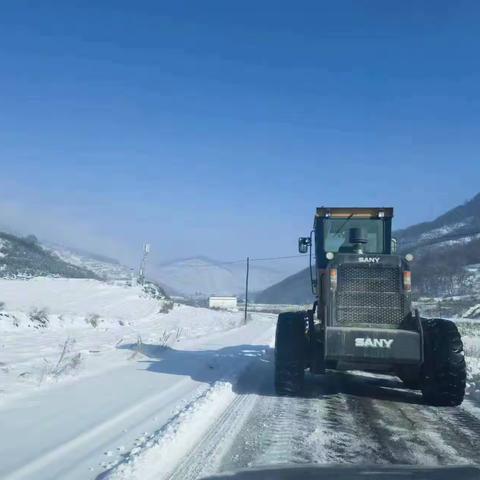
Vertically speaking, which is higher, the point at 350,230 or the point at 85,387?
the point at 350,230

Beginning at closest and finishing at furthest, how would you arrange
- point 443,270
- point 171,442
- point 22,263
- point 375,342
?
point 171,442 → point 375,342 → point 22,263 → point 443,270

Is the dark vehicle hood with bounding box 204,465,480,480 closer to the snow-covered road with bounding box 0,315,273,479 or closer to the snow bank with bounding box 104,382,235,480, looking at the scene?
the snow bank with bounding box 104,382,235,480

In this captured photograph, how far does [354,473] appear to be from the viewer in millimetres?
5191

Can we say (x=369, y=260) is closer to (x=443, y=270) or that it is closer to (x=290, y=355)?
(x=290, y=355)

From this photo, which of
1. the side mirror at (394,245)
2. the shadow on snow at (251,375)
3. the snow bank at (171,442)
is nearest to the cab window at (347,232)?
the side mirror at (394,245)

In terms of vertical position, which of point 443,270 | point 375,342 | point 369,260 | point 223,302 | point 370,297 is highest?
point 443,270

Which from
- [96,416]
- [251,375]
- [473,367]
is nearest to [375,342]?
[251,375]

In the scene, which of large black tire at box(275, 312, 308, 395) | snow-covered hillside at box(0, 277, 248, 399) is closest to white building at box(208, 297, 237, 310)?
snow-covered hillside at box(0, 277, 248, 399)

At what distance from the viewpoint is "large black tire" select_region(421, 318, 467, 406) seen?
360 inches

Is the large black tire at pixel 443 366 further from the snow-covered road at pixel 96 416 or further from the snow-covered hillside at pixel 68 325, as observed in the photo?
the snow-covered hillside at pixel 68 325

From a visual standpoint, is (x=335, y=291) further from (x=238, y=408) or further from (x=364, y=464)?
(x=364, y=464)

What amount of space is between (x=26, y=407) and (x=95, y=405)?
0.89m

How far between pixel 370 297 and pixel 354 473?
485cm

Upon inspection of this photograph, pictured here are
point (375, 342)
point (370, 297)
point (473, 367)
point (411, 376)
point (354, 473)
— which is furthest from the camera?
point (473, 367)
